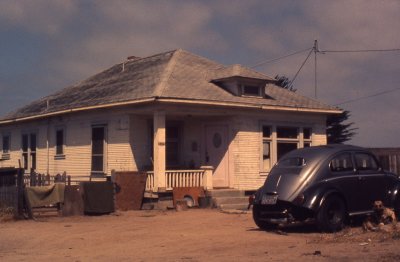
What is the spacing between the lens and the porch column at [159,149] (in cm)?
1923

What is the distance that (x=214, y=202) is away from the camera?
19891 millimetres

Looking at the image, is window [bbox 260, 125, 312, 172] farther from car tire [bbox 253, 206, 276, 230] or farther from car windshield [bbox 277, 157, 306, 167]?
car tire [bbox 253, 206, 276, 230]

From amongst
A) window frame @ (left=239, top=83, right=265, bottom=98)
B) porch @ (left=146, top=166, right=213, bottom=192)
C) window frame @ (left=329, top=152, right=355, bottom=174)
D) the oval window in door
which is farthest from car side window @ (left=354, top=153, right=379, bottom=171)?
window frame @ (left=239, top=83, right=265, bottom=98)

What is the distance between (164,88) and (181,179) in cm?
306

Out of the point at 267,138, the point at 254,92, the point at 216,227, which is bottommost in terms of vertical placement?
the point at 216,227

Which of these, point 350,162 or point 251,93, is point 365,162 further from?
point 251,93

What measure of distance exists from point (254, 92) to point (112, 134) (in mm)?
5450

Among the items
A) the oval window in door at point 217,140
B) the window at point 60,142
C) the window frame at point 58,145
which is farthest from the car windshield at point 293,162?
the window at point 60,142

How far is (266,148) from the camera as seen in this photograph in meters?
22.4

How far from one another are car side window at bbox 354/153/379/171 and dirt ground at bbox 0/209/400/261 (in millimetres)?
1476

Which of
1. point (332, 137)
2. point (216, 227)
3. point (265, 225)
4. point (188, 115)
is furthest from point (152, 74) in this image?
point (332, 137)

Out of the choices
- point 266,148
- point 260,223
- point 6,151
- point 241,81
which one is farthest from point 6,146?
point 260,223

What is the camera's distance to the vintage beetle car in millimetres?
12429

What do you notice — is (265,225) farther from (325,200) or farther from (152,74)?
(152,74)
